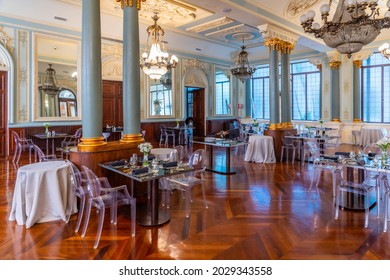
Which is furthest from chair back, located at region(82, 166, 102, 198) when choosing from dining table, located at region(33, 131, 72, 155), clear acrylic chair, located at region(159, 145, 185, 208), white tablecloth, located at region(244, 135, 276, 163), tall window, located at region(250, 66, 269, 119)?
tall window, located at region(250, 66, 269, 119)

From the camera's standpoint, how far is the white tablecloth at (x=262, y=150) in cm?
802

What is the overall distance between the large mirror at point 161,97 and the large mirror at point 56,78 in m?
2.93

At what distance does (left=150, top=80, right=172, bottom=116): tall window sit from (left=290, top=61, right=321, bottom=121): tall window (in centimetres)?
616

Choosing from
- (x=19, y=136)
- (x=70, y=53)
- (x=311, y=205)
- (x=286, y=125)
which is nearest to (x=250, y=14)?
(x=286, y=125)

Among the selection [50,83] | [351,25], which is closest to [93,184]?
[351,25]

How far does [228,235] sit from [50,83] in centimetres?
830

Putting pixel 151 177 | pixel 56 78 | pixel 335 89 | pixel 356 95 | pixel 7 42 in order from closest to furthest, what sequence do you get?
pixel 151 177, pixel 7 42, pixel 56 78, pixel 356 95, pixel 335 89

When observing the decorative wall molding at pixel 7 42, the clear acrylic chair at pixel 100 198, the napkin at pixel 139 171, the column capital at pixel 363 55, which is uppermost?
the column capital at pixel 363 55

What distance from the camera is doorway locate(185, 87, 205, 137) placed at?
1391 centimetres

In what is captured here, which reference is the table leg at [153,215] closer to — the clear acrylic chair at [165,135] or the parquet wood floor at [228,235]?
the parquet wood floor at [228,235]

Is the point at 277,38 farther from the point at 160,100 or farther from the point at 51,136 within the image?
the point at 51,136

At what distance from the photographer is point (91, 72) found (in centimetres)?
425

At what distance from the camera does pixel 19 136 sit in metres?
8.45

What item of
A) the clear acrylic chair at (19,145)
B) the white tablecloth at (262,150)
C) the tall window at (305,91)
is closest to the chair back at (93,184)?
the clear acrylic chair at (19,145)
